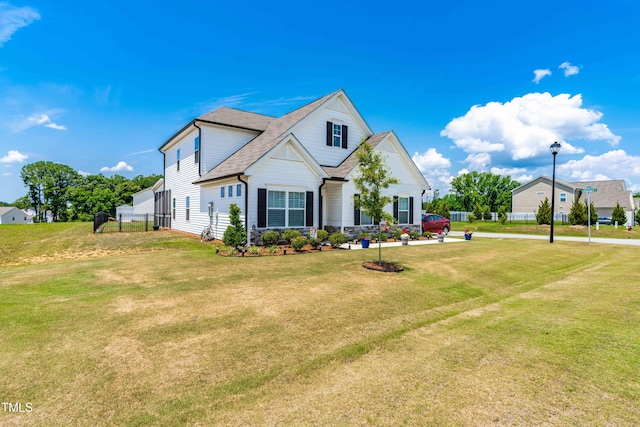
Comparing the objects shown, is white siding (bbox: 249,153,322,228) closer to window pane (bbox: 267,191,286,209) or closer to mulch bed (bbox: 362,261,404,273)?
window pane (bbox: 267,191,286,209)

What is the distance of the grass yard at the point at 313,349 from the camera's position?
10.1 feet

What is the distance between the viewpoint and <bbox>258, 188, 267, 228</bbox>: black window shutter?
14.5 meters

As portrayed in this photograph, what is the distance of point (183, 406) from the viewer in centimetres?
312

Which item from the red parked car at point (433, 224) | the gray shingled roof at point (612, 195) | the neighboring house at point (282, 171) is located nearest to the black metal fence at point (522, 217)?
the gray shingled roof at point (612, 195)

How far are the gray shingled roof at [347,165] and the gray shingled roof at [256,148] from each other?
3557 millimetres

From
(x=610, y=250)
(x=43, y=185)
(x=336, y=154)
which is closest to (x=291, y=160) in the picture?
(x=336, y=154)

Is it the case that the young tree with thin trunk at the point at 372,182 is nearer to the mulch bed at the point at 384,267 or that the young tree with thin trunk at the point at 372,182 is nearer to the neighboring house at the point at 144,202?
the mulch bed at the point at 384,267

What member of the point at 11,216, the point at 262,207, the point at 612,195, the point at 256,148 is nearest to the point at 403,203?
the point at 262,207

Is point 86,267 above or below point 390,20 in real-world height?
below

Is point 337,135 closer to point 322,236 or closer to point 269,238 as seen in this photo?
point 322,236

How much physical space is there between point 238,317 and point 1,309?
15.3ft

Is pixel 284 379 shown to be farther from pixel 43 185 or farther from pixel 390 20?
pixel 43 185

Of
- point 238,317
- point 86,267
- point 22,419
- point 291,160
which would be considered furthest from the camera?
point 291,160

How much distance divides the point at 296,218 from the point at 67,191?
6797 cm
